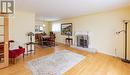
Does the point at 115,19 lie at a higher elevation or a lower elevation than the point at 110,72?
higher

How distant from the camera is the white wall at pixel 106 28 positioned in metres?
4.37

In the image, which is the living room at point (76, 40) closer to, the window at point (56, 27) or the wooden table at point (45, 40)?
the wooden table at point (45, 40)

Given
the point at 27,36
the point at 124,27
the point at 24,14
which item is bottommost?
the point at 27,36

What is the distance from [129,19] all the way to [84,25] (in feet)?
9.19

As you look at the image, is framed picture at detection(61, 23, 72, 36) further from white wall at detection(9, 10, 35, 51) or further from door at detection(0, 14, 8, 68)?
door at detection(0, 14, 8, 68)

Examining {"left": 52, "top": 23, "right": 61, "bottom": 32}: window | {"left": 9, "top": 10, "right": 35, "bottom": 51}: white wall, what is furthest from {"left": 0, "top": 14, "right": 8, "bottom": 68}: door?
{"left": 52, "top": 23, "right": 61, "bottom": 32}: window

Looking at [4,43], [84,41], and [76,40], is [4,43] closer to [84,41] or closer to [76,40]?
[84,41]

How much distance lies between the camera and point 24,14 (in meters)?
5.04

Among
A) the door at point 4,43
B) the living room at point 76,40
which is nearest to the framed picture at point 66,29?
the living room at point 76,40

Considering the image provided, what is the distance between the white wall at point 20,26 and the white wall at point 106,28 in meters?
3.49

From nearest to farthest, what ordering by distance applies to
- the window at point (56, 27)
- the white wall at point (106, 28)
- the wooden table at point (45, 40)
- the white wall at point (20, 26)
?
the white wall at point (106, 28) → the white wall at point (20, 26) → the wooden table at point (45, 40) → the window at point (56, 27)

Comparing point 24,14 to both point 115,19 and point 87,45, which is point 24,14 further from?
point 115,19

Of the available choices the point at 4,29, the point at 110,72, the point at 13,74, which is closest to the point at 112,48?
the point at 110,72

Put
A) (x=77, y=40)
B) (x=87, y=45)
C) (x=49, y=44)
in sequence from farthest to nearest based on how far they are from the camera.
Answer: (x=49, y=44) < (x=77, y=40) < (x=87, y=45)
